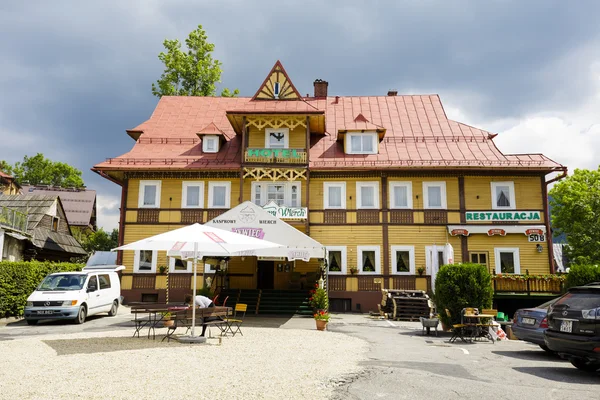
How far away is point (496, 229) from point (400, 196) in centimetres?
486

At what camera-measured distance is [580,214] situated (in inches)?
1432

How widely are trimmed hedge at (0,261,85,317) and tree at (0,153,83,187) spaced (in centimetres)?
3817

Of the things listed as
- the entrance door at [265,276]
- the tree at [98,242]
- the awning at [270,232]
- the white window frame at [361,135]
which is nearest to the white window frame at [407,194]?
the white window frame at [361,135]

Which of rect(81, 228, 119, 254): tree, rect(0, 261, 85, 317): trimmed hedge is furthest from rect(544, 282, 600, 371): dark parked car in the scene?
rect(81, 228, 119, 254): tree

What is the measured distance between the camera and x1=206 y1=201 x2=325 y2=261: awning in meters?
16.5

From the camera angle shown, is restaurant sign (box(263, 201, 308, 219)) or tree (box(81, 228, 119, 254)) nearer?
restaurant sign (box(263, 201, 308, 219))

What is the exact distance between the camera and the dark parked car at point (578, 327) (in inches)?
321

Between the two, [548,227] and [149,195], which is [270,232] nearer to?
[149,195]

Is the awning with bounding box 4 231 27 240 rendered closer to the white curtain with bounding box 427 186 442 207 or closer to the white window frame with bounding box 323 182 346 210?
the white window frame with bounding box 323 182 346 210

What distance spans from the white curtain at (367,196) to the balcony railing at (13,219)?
17167 mm

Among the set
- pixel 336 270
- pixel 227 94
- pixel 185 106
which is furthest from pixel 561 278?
pixel 227 94

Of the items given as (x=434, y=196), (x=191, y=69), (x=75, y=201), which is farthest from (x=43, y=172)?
(x=434, y=196)

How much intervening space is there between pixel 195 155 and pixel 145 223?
4.41 metres

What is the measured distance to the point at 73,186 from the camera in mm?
53438
